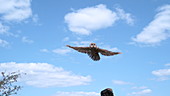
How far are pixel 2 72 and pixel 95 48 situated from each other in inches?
699

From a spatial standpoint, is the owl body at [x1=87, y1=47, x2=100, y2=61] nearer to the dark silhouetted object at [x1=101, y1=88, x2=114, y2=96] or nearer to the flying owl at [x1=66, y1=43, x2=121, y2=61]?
the flying owl at [x1=66, y1=43, x2=121, y2=61]

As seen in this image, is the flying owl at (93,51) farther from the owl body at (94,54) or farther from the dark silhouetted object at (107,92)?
the dark silhouetted object at (107,92)

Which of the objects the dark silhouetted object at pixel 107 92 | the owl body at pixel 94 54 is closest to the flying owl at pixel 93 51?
the owl body at pixel 94 54

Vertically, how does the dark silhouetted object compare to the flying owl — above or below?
below

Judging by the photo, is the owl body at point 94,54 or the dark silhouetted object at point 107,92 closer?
the dark silhouetted object at point 107,92

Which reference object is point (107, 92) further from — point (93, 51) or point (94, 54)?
point (93, 51)

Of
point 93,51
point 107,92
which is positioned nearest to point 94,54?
point 93,51

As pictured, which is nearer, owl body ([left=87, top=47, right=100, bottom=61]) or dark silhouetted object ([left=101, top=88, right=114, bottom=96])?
dark silhouetted object ([left=101, top=88, right=114, bottom=96])

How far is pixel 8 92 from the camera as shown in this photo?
35.0 m

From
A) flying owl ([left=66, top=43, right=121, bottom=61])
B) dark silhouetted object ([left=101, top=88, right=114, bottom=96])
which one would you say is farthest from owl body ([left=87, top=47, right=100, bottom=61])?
dark silhouetted object ([left=101, top=88, right=114, bottom=96])

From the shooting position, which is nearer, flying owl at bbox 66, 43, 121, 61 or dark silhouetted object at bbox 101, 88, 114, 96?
dark silhouetted object at bbox 101, 88, 114, 96

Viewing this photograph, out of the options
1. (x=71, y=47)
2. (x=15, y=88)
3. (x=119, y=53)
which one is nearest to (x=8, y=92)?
(x=15, y=88)

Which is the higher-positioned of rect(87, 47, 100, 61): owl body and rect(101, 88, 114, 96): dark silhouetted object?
rect(87, 47, 100, 61): owl body

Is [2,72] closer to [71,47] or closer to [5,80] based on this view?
[5,80]
